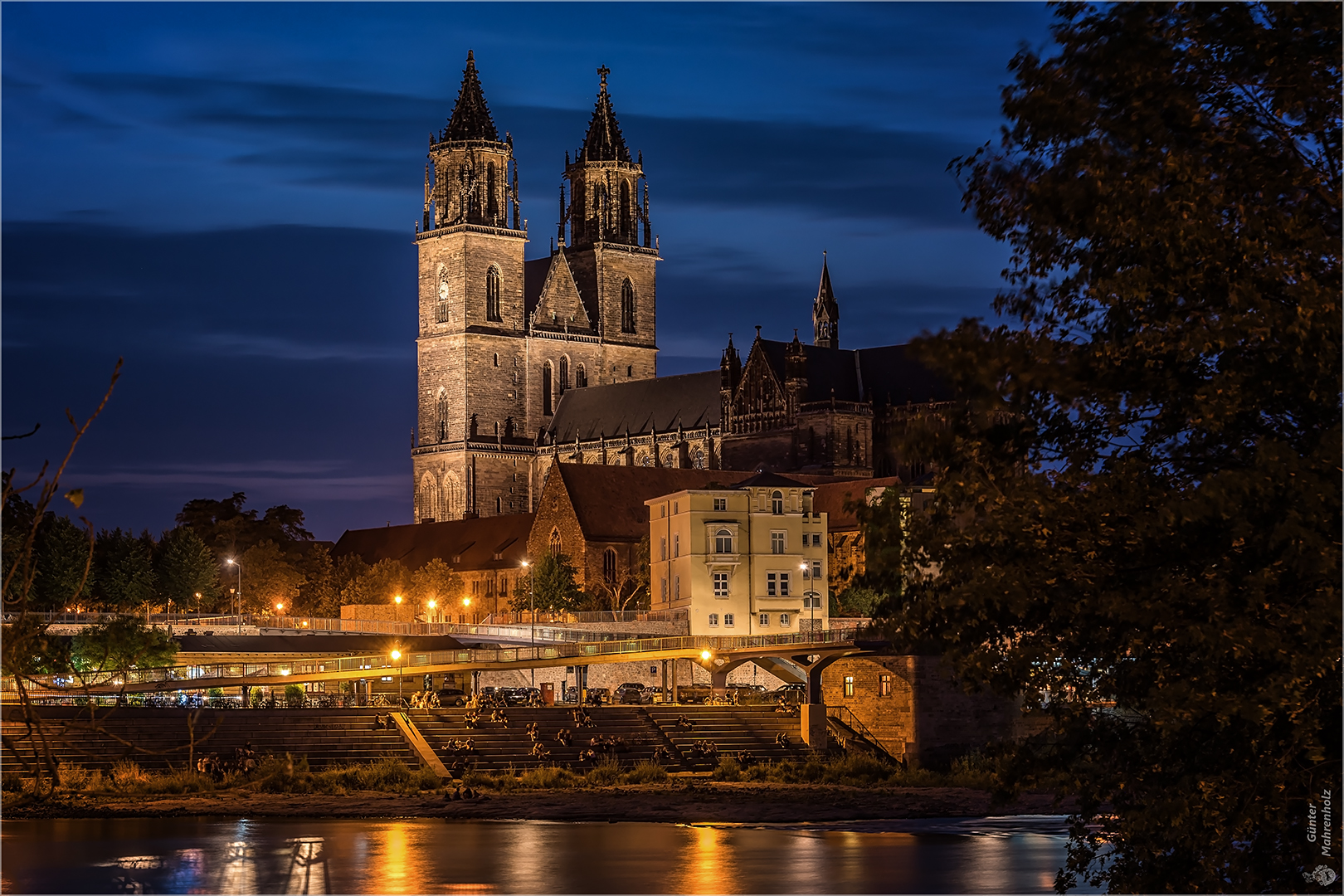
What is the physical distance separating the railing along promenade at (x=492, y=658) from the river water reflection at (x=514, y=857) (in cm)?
2401

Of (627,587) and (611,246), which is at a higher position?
(611,246)

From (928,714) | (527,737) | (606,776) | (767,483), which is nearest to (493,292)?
(767,483)

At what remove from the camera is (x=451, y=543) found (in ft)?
461

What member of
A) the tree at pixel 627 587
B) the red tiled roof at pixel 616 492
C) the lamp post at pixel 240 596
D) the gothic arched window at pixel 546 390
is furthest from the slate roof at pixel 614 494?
the gothic arched window at pixel 546 390

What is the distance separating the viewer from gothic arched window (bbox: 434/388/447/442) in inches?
6501

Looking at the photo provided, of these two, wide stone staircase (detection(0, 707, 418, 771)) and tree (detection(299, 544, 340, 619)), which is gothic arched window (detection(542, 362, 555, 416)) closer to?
tree (detection(299, 544, 340, 619))

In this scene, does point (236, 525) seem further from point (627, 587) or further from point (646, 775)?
point (646, 775)

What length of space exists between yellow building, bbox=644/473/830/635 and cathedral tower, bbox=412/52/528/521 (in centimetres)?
6482

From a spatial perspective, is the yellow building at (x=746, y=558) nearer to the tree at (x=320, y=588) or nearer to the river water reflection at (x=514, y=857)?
the tree at (x=320, y=588)

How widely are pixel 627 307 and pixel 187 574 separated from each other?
214ft

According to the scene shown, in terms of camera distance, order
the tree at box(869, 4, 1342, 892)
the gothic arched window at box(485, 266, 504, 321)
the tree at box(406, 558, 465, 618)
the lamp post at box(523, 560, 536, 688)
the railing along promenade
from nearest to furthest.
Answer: the tree at box(869, 4, 1342, 892) → the railing along promenade → the lamp post at box(523, 560, 536, 688) → the tree at box(406, 558, 465, 618) → the gothic arched window at box(485, 266, 504, 321)

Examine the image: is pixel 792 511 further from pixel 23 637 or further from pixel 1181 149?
pixel 23 637

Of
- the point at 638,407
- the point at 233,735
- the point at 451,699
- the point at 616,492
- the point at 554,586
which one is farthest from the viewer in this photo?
the point at 638,407

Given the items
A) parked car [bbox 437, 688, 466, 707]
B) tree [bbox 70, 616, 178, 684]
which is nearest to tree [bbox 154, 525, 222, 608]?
tree [bbox 70, 616, 178, 684]
